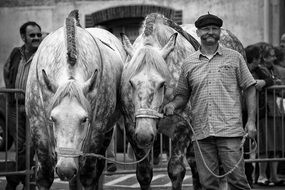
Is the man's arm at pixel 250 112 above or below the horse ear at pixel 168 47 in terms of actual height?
below

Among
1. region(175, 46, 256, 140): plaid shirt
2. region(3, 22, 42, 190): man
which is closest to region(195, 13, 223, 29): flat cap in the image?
region(175, 46, 256, 140): plaid shirt

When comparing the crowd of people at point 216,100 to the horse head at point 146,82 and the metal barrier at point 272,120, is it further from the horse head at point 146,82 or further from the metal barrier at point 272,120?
the metal barrier at point 272,120

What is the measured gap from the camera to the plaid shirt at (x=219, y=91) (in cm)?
861

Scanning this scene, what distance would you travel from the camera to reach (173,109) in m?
8.88

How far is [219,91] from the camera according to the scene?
8.64m

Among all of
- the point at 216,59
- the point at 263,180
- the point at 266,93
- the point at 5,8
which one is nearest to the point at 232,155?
the point at 216,59

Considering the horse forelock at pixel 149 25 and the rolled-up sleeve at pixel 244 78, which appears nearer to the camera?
the rolled-up sleeve at pixel 244 78

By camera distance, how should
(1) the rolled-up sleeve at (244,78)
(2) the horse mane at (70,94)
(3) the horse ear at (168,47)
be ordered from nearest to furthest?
1. (2) the horse mane at (70,94)
2. (1) the rolled-up sleeve at (244,78)
3. (3) the horse ear at (168,47)

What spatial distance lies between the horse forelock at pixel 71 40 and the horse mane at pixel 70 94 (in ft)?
1.29

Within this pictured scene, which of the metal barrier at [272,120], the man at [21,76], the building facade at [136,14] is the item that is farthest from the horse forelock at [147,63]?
the building facade at [136,14]

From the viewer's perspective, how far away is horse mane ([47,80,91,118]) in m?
8.27

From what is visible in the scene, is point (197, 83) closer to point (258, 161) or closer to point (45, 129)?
point (45, 129)

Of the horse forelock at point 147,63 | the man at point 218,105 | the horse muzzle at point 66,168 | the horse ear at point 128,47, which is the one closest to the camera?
the horse muzzle at point 66,168

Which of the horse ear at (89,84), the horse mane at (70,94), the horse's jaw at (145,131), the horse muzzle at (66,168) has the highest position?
the horse ear at (89,84)
